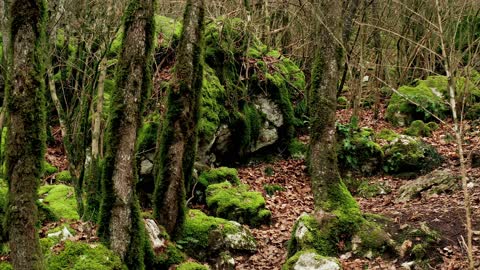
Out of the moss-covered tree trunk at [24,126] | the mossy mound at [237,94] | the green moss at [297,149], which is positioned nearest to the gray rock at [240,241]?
the mossy mound at [237,94]

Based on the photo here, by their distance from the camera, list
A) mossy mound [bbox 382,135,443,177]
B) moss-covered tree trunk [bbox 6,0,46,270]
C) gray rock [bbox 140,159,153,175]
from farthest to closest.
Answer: mossy mound [bbox 382,135,443,177], gray rock [bbox 140,159,153,175], moss-covered tree trunk [bbox 6,0,46,270]

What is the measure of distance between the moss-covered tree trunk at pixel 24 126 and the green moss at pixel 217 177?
19.3 ft

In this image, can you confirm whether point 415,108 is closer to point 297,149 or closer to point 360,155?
point 360,155

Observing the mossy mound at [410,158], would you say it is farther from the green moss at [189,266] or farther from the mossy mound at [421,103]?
the green moss at [189,266]

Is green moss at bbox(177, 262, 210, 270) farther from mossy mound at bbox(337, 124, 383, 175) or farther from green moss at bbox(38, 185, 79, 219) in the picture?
mossy mound at bbox(337, 124, 383, 175)

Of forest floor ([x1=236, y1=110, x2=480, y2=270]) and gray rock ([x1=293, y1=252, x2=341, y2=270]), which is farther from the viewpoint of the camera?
forest floor ([x1=236, y1=110, x2=480, y2=270])

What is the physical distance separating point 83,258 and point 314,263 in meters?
2.96

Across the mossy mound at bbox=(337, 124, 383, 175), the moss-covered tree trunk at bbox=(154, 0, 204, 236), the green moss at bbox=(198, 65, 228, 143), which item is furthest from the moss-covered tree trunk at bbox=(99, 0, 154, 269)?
the mossy mound at bbox=(337, 124, 383, 175)

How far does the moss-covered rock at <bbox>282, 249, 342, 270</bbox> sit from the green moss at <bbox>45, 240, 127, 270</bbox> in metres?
2.31

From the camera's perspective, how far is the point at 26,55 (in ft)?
13.3

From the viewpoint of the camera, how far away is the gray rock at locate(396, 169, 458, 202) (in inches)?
358

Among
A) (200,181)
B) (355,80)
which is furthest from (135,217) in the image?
(355,80)

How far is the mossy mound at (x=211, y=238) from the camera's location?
7367 mm

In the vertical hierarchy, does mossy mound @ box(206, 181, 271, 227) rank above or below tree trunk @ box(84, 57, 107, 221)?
below
